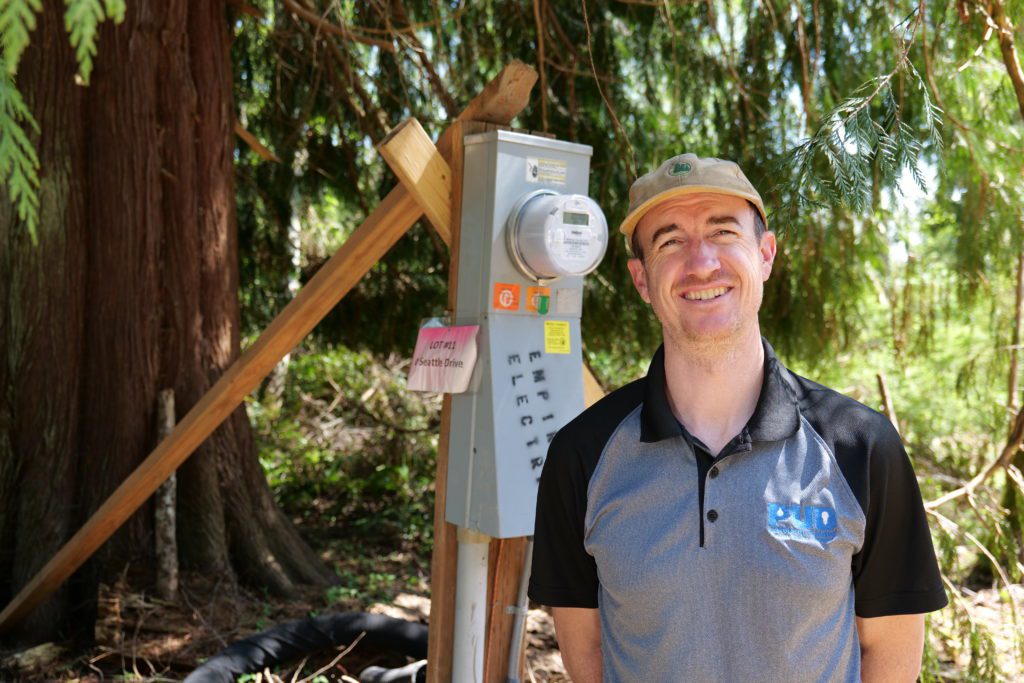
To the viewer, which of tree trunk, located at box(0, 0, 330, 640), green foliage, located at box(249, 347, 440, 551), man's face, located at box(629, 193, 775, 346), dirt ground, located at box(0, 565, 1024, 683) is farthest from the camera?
green foliage, located at box(249, 347, 440, 551)

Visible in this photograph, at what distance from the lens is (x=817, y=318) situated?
427 cm

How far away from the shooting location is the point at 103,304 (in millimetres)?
3852

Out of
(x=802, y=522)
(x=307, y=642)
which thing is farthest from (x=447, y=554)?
(x=307, y=642)

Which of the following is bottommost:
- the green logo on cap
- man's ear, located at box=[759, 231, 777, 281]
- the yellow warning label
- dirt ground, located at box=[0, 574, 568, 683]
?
dirt ground, located at box=[0, 574, 568, 683]

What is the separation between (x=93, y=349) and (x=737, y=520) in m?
3.24

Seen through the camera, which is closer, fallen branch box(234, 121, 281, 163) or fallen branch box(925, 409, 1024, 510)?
fallen branch box(925, 409, 1024, 510)

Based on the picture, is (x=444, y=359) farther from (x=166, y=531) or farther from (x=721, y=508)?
(x=166, y=531)

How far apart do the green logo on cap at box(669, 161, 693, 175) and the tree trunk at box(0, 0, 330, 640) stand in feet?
9.44

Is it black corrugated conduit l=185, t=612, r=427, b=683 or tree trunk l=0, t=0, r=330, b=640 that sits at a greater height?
tree trunk l=0, t=0, r=330, b=640

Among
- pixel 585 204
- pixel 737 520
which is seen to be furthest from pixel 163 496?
pixel 737 520

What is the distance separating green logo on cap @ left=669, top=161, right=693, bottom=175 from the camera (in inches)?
63.4

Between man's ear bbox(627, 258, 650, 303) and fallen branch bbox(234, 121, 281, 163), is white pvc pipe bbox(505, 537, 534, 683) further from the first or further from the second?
fallen branch bbox(234, 121, 281, 163)

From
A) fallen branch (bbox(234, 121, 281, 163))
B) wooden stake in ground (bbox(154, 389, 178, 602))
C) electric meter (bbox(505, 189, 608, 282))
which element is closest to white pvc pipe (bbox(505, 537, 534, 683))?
electric meter (bbox(505, 189, 608, 282))

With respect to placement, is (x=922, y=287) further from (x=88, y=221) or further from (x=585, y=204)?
(x=88, y=221)
